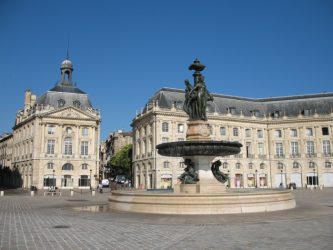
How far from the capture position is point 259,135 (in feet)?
254

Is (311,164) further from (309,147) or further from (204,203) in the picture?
(204,203)

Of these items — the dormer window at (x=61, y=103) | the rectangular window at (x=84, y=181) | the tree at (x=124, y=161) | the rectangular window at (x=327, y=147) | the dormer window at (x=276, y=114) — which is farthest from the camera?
the tree at (x=124, y=161)

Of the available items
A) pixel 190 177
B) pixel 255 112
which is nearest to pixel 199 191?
pixel 190 177

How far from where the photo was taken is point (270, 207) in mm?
17125

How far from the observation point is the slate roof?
71.4 m

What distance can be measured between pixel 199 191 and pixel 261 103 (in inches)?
2613

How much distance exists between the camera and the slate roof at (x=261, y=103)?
71375 millimetres

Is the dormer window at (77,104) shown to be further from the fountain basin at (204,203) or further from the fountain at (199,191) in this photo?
the fountain basin at (204,203)

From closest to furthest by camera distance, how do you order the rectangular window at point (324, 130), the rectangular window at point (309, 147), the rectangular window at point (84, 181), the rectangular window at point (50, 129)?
the rectangular window at point (50, 129) → the rectangular window at point (84, 181) → the rectangular window at point (324, 130) → the rectangular window at point (309, 147)

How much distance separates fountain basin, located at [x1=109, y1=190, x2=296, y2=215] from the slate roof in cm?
5232

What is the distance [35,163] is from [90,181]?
10.6m

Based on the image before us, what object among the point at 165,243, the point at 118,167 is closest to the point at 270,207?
the point at 165,243

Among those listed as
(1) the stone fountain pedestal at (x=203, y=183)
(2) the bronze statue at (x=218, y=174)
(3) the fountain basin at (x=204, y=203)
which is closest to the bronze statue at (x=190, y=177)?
(1) the stone fountain pedestal at (x=203, y=183)

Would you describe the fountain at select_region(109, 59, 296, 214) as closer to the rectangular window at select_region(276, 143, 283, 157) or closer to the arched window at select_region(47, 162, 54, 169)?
the arched window at select_region(47, 162, 54, 169)
